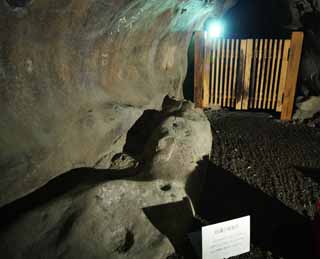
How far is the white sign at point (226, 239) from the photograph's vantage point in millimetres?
2443

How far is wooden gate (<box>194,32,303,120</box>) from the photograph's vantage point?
5.86 metres

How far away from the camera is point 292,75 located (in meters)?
5.82

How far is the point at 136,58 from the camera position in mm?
5000

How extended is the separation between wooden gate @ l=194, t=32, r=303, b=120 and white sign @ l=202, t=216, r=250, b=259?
4.27 metres

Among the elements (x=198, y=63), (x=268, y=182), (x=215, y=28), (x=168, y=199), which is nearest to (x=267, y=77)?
(x=198, y=63)

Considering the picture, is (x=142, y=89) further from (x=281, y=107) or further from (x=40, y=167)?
(x=281, y=107)

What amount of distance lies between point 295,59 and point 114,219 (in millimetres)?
5012

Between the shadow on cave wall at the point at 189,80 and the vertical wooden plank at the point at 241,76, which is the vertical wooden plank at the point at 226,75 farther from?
the shadow on cave wall at the point at 189,80

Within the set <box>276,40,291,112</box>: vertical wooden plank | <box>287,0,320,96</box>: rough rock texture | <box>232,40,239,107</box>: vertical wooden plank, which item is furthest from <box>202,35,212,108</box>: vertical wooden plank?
<box>287,0,320,96</box>: rough rock texture

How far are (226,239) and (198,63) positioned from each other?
14.6 ft

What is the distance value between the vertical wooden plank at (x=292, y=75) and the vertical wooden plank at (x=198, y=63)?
6.06 feet

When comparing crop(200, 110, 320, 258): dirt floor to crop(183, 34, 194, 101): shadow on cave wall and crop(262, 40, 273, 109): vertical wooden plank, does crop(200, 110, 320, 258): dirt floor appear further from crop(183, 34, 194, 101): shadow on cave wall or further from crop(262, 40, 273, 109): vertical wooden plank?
crop(183, 34, 194, 101): shadow on cave wall

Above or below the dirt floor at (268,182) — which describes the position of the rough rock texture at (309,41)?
above

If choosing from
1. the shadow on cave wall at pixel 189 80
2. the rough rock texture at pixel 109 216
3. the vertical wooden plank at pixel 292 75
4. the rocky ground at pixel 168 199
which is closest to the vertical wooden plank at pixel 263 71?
the vertical wooden plank at pixel 292 75
